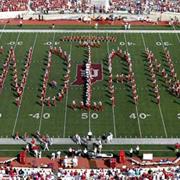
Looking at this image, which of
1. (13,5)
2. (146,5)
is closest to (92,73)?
(146,5)

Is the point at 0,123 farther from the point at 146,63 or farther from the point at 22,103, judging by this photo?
the point at 146,63

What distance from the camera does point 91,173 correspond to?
1096 inches

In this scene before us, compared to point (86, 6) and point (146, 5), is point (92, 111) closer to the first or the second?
point (86, 6)

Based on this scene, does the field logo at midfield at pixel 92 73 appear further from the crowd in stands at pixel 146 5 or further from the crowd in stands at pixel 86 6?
the crowd in stands at pixel 146 5

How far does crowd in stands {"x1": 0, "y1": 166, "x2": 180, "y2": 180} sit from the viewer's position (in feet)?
89.8

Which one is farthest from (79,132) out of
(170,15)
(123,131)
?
(170,15)

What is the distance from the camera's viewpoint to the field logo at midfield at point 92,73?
37.6m

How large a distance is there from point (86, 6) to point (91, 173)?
25592 mm

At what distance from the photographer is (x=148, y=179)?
88.8 ft

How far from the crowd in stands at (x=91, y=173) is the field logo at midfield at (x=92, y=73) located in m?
10.00

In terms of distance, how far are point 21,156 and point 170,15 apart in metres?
24.1

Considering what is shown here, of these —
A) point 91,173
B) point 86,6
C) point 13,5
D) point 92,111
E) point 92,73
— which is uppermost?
point 86,6

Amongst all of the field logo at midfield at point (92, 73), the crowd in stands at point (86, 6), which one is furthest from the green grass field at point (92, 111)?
the crowd in stands at point (86, 6)

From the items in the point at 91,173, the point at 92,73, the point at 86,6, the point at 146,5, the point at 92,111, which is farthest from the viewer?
the point at 146,5
